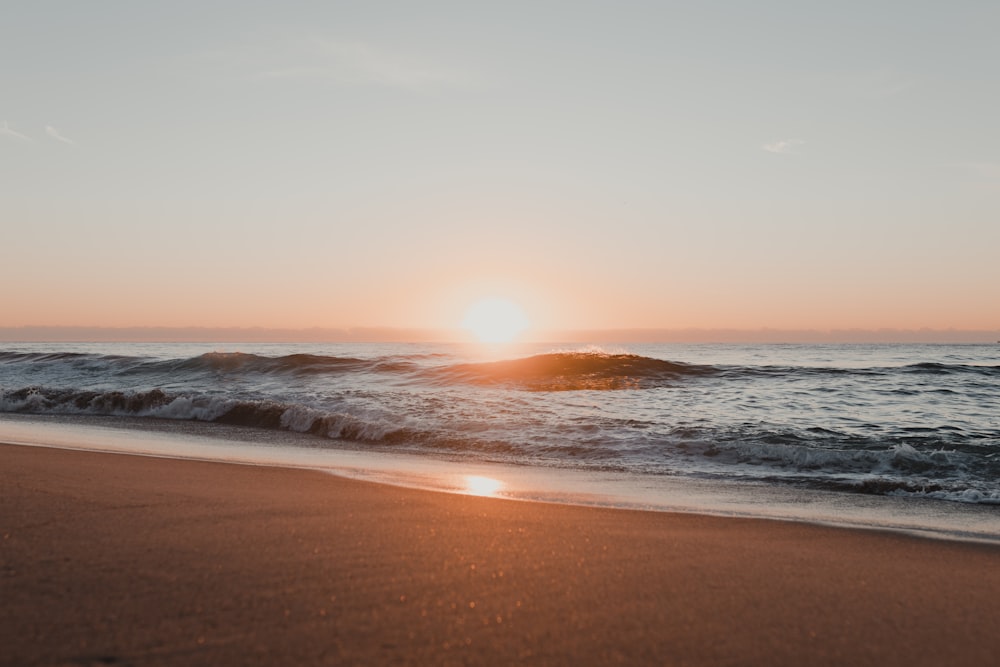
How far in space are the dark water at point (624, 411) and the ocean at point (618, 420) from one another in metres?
0.04

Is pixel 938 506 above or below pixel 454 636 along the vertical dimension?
below

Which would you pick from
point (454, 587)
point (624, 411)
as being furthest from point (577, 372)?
point (454, 587)

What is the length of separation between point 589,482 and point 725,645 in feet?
16.1

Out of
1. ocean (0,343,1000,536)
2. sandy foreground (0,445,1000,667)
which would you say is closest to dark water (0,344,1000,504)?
ocean (0,343,1000,536)

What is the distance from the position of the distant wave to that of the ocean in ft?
0.37

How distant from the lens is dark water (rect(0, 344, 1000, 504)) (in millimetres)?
9156

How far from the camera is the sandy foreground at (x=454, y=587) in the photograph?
7.99 ft

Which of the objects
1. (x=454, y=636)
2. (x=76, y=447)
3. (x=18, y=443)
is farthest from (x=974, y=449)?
(x=18, y=443)

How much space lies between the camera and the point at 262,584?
298 centimetres

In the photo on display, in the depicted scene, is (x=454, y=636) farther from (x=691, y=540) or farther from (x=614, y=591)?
(x=691, y=540)

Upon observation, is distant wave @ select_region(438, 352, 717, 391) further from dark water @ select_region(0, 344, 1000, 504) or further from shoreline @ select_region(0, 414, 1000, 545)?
shoreline @ select_region(0, 414, 1000, 545)

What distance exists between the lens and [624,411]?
45.4ft

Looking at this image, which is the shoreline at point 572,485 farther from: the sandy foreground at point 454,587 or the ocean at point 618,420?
the sandy foreground at point 454,587

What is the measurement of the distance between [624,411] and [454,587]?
11049mm
